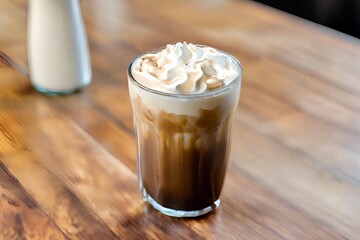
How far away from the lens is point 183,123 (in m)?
0.68

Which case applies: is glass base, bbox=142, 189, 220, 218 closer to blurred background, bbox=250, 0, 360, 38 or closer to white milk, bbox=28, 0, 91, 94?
white milk, bbox=28, 0, 91, 94

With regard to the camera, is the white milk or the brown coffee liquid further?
the white milk

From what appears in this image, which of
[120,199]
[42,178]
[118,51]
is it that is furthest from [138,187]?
[118,51]

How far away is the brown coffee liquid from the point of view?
0.69 m

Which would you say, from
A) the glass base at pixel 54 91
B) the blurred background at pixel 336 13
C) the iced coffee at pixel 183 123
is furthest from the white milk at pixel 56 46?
the blurred background at pixel 336 13

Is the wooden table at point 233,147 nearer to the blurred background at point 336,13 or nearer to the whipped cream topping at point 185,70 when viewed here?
the whipped cream topping at point 185,70

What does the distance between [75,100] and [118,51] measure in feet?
0.73

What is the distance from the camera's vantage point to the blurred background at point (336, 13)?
6.17 ft

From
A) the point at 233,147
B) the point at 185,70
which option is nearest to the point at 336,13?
the point at 233,147

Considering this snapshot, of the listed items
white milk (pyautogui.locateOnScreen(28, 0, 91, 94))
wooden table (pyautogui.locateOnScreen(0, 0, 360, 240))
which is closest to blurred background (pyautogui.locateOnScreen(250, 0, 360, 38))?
wooden table (pyautogui.locateOnScreen(0, 0, 360, 240))

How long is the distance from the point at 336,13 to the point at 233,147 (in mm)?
1185

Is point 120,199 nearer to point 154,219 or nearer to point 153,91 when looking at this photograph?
point 154,219

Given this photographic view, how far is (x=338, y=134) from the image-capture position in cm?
91

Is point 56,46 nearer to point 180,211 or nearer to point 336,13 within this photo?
point 180,211
